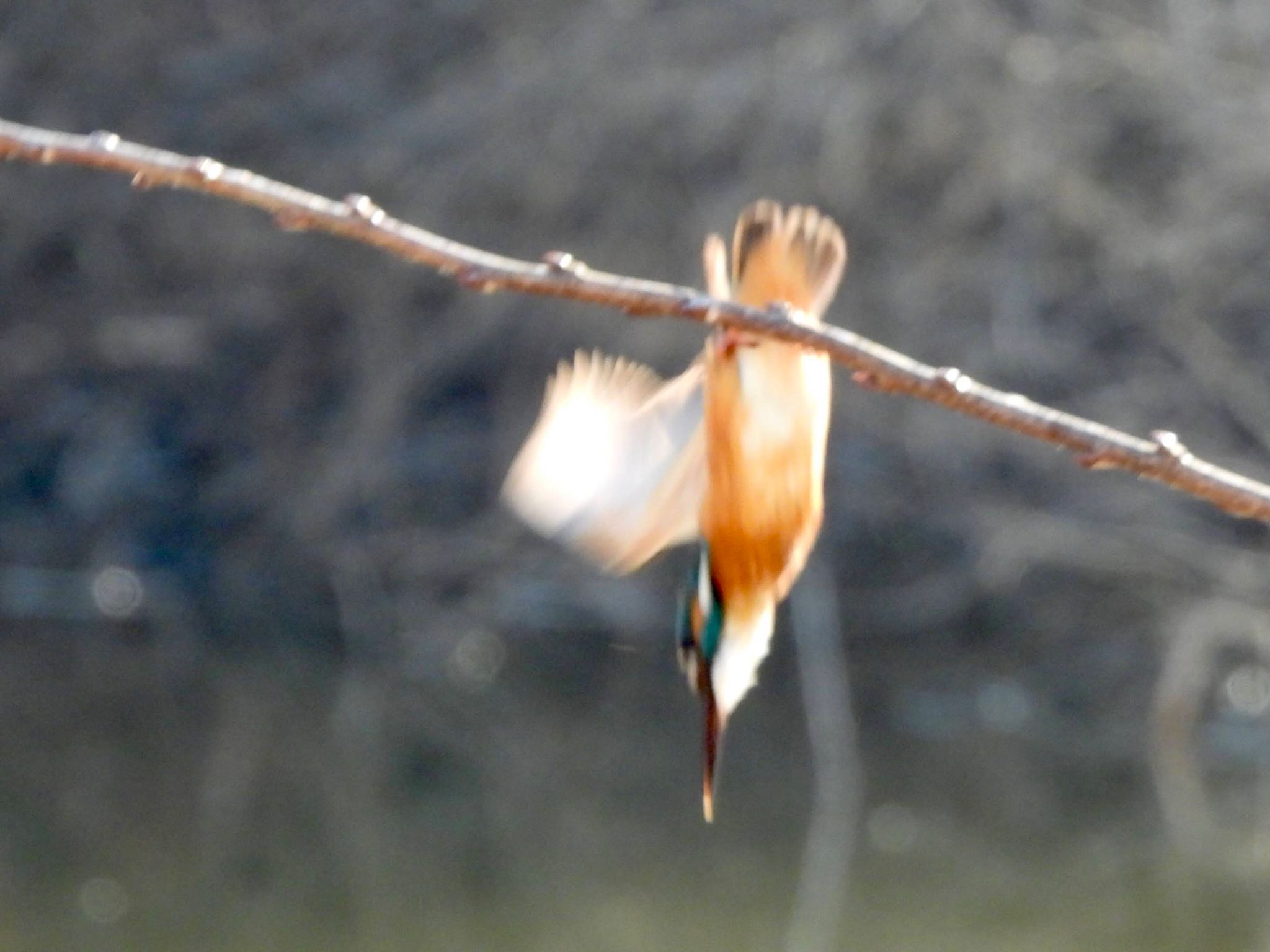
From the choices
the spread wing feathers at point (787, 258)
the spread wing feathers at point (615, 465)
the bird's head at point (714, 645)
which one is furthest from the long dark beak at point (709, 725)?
the spread wing feathers at point (787, 258)

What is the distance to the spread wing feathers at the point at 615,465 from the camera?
1450 mm

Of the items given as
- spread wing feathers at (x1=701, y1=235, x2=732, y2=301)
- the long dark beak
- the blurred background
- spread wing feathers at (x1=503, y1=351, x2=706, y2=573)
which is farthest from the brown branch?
the blurred background

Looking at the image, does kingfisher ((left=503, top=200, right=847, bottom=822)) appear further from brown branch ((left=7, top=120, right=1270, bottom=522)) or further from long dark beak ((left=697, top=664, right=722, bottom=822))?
brown branch ((left=7, top=120, right=1270, bottom=522))

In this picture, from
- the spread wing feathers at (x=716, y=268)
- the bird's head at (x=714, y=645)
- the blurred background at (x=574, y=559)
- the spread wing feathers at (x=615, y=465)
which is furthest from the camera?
the blurred background at (x=574, y=559)

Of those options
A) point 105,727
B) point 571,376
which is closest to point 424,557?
point 105,727

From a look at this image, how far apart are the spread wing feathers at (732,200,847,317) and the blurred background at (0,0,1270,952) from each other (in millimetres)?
3005

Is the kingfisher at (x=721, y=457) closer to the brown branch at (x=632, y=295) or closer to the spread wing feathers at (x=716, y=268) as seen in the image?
the spread wing feathers at (x=716, y=268)

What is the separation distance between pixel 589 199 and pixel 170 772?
2174 millimetres

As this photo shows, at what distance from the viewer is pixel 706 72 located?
5887 mm

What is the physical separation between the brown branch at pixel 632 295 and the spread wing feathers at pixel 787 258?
1.24 ft

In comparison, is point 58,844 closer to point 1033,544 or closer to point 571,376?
point 1033,544

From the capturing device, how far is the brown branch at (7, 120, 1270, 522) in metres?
0.86

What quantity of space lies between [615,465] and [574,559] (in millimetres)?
5182

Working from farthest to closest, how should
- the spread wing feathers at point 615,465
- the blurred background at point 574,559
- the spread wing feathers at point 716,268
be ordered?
the blurred background at point 574,559
the spread wing feathers at point 615,465
the spread wing feathers at point 716,268
